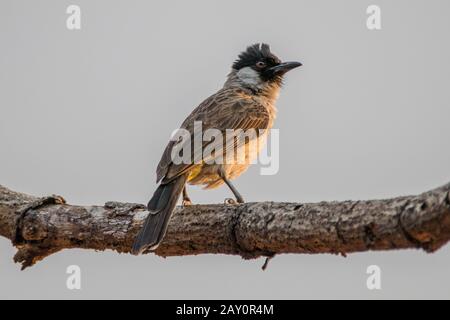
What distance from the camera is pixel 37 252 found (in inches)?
202

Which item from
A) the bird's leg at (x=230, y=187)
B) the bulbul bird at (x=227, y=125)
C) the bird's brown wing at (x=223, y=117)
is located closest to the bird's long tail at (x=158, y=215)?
the bulbul bird at (x=227, y=125)

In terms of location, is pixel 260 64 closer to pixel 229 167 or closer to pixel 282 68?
pixel 282 68

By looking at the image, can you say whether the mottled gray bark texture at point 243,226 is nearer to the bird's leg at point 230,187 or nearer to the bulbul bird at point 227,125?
the bulbul bird at point 227,125

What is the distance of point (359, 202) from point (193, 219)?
1480 mm

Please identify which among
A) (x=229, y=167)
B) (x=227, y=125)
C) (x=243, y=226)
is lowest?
(x=243, y=226)

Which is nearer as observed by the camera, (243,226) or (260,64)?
(243,226)

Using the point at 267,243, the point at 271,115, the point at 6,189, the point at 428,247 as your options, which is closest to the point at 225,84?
the point at 271,115

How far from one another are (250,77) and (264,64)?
0.20 meters

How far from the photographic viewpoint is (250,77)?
711 centimetres

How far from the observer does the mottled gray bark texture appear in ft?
10.5

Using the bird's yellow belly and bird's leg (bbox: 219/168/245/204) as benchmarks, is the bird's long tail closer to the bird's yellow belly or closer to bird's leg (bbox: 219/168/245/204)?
the bird's yellow belly

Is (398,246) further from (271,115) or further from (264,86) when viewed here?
(264,86)

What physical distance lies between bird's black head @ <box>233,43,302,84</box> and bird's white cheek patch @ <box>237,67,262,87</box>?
12 millimetres

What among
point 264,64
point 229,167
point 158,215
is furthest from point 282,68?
point 158,215
